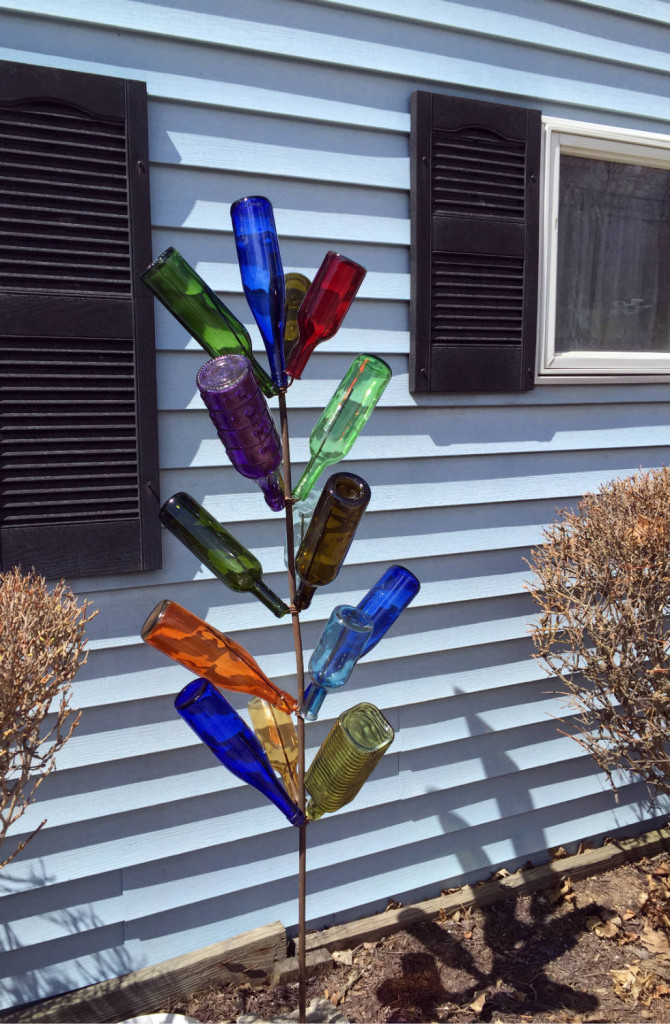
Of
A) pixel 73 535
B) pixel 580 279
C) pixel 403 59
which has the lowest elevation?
pixel 73 535

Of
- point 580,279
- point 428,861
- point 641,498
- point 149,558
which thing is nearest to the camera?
point 149,558

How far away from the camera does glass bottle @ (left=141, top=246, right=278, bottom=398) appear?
55.6 inches

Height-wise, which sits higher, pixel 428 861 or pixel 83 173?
pixel 83 173

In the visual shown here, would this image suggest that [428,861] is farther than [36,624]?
Yes

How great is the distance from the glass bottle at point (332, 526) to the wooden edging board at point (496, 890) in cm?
145

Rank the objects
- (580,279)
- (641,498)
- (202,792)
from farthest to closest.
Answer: (580,279) < (641,498) < (202,792)

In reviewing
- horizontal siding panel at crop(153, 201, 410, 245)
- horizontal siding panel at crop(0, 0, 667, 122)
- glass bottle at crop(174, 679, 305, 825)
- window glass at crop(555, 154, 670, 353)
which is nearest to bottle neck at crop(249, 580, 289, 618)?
glass bottle at crop(174, 679, 305, 825)

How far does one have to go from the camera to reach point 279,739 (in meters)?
1.74

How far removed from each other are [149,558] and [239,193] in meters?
1.01

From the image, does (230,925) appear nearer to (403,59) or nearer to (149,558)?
(149,558)

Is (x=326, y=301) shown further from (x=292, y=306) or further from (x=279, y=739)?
(x=279, y=739)

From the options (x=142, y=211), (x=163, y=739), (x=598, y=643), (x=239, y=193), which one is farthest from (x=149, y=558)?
(x=598, y=643)

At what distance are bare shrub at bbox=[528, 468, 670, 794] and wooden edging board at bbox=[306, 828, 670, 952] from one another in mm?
510

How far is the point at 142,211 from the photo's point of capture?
1967 mm
